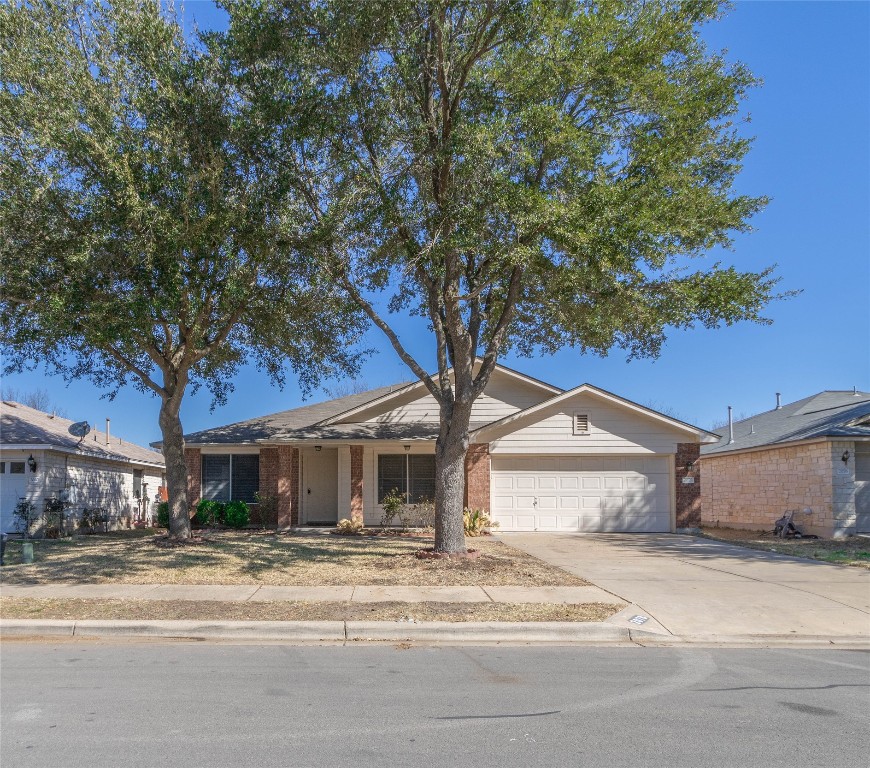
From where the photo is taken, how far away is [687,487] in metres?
20.0

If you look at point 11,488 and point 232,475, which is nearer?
point 11,488

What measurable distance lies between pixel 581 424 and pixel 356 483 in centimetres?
651

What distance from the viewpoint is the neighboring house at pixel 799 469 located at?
19078mm

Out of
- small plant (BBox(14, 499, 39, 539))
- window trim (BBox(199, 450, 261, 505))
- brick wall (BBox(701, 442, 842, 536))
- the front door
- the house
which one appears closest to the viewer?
small plant (BBox(14, 499, 39, 539))

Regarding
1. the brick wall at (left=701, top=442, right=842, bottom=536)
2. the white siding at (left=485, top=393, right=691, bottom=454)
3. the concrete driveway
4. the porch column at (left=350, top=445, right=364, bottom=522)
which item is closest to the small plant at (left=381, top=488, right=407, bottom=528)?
the porch column at (left=350, top=445, right=364, bottom=522)

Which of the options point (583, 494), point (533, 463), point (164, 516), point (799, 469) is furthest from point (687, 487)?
point (164, 516)

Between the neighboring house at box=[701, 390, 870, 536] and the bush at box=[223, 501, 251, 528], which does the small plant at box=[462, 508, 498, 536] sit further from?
the neighboring house at box=[701, 390, 870, 536]

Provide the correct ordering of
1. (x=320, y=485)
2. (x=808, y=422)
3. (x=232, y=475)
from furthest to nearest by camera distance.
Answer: (x=808, y=422)
(x=320, y=485)
(x=232, y=475)

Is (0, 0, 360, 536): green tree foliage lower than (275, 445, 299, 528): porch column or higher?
higher

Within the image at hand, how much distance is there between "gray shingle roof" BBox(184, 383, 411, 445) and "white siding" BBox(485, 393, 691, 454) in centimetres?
309

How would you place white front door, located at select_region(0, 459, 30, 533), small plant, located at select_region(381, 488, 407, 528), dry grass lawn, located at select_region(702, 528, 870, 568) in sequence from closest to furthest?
dry grass lawn, located at select_region(702, 528, 870, 568) → white front door, located at select_region(0, 459, 30, 533) → small plant, located at select_region(381, 488, 407, 528)

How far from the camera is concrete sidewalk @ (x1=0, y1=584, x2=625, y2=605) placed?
32.7 feet

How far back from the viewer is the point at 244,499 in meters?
21.2

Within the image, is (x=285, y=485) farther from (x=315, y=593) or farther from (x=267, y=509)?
(x=315, y=593)
